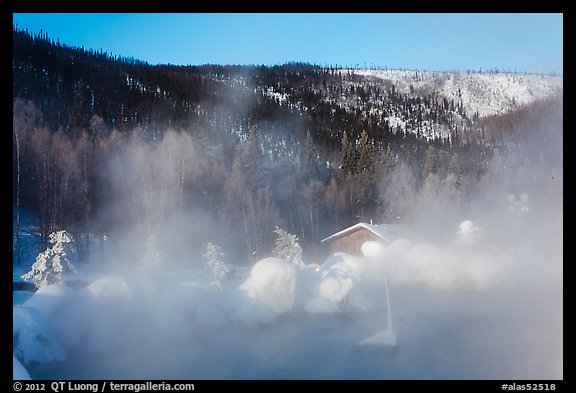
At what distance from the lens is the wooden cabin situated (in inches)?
963

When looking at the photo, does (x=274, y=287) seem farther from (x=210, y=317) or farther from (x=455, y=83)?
(x=455, y=83)

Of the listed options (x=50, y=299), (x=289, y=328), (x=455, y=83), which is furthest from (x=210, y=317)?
→ (x=455, y=83)

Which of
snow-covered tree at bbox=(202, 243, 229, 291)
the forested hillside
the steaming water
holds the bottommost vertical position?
the steaming water

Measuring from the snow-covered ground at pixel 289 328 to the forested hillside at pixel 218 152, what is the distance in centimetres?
463

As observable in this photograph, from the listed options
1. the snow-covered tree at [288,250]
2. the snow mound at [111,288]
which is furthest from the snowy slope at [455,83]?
the snow mound at [111,288]

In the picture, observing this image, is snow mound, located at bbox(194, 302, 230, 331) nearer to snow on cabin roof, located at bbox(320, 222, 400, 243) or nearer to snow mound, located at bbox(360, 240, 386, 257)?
snow mound, located at bbox(360, 240, 386, 257)

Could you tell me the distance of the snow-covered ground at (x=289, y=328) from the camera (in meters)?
8.03

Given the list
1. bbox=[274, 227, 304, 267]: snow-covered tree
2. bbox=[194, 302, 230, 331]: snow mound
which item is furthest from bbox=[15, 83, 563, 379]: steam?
bbox=[274, 227, 304, 267]: snow-covered tree

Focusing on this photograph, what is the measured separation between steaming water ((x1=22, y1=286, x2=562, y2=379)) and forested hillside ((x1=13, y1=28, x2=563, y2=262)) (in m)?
4.59

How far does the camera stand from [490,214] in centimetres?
2969

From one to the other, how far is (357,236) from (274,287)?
45.7 ft

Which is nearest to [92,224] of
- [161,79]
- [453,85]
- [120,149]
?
[120,149]

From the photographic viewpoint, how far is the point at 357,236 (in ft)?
82.7

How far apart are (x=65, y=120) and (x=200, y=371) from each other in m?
31.1
